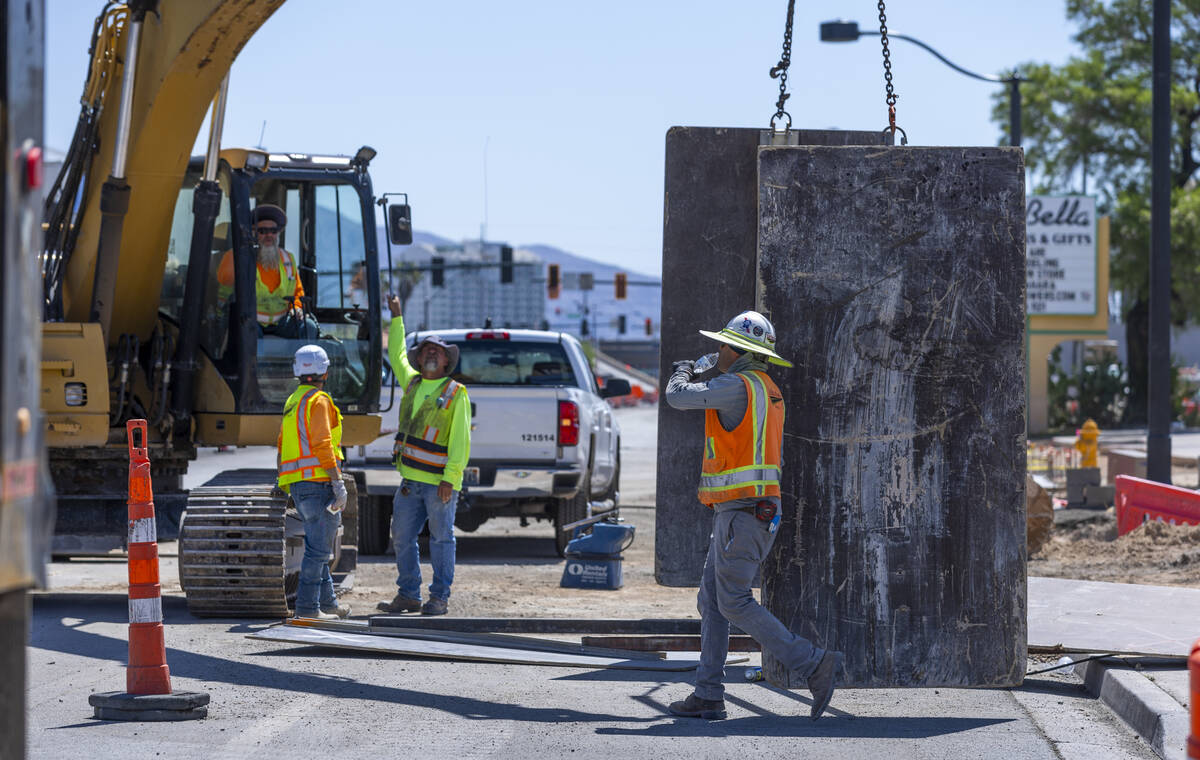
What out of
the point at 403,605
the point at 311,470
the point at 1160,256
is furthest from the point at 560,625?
the point at 1160,256

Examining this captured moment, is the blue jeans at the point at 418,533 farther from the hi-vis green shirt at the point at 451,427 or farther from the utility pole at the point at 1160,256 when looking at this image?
the utility pole at the point at 1160,256

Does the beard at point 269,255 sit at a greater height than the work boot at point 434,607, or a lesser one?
greater

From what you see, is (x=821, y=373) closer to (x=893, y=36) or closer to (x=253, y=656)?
(x=253, y=656)

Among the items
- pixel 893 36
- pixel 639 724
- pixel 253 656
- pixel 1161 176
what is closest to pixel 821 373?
pixel 639 724

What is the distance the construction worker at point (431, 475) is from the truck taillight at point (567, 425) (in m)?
3.49

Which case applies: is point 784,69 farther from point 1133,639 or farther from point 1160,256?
point 1160,256

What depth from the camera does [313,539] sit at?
10062 mm

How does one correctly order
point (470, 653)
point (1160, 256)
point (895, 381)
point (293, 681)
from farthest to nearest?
point (1160, 256)
point (470, 653)
point (293, 681)
point (895, 381)

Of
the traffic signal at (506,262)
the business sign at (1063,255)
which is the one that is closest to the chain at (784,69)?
the business sign at (1063,255)

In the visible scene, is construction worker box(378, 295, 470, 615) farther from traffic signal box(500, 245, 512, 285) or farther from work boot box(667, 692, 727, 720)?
traffic signal box(500, 245, 512, 285)

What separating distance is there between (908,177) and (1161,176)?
868cm

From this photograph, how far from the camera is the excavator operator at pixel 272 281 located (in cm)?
1130

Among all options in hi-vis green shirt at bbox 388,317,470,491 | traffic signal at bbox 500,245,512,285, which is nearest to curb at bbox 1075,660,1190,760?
hi-vis green shirt at bbox 388,317,470,491

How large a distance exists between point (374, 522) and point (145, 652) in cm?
758
